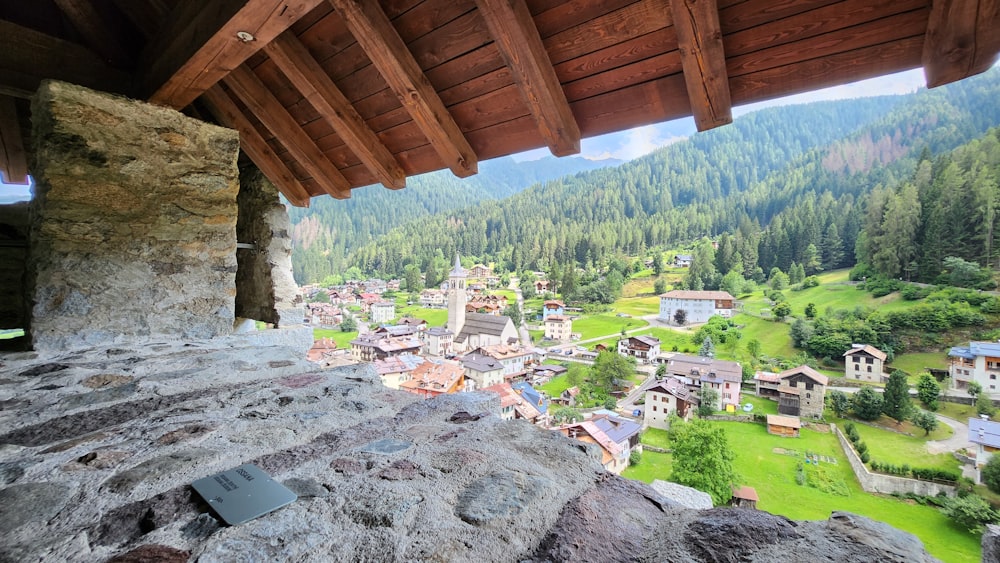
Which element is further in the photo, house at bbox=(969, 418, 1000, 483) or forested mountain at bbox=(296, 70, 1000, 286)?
forested mountain at bbox=(296, 70, 1000, 286)

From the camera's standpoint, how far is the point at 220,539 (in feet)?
2.71

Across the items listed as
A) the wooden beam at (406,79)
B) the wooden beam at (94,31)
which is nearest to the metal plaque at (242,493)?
the wooden beam at (406,79)

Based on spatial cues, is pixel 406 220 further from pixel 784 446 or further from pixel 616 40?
pixel 616 40

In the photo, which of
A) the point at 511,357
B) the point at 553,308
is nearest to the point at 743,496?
the point at 511,357

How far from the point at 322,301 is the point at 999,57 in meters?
28.0

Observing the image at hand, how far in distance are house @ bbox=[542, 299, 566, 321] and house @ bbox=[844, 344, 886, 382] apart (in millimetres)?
15136

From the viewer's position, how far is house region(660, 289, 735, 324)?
65.8 feet

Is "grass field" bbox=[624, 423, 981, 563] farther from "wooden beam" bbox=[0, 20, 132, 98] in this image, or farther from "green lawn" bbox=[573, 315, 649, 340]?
"green lawn" bbox=[573, 315, 649, 340]

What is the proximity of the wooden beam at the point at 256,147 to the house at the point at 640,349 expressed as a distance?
54.2 feet

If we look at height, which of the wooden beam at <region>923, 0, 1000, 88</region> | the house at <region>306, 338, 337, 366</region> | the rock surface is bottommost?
the house at <region>306, 338, 337, 366</region>

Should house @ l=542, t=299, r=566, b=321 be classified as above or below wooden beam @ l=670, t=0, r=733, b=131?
below

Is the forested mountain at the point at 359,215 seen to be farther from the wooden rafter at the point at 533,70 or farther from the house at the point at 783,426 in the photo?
the wooden rafter at the point at 533,70

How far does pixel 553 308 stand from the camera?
26453 mm

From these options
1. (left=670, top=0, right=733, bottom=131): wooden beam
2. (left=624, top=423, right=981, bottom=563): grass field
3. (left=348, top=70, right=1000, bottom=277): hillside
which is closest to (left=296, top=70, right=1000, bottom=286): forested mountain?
(left=348, top=70, right=1000, bottom=277): hillside
